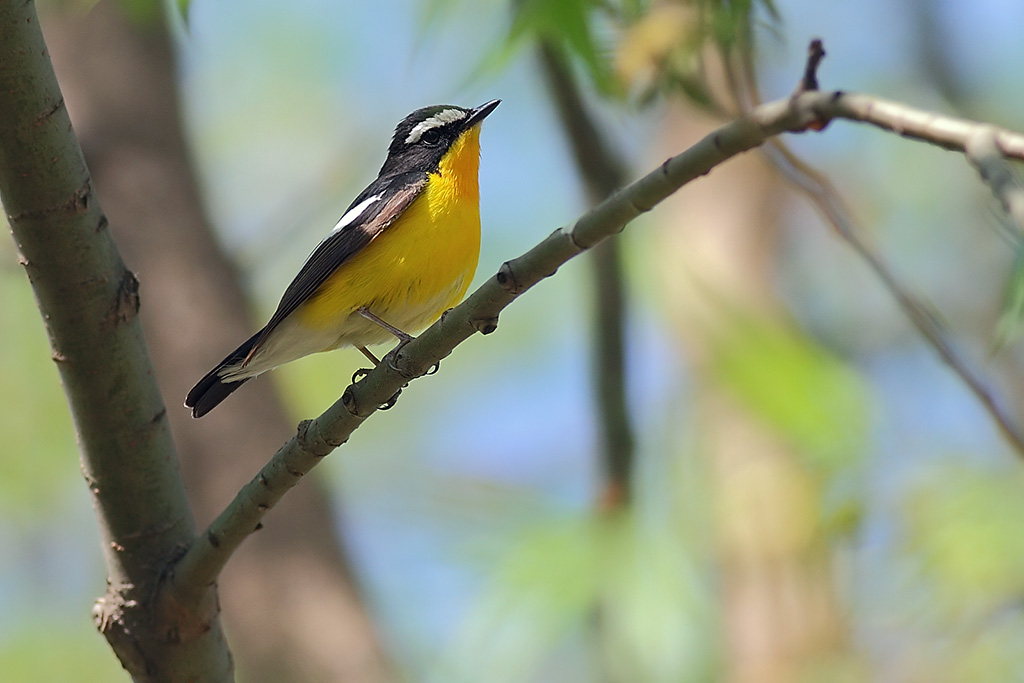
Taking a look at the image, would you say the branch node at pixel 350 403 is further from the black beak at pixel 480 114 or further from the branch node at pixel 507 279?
the black beak at pixel 480 114

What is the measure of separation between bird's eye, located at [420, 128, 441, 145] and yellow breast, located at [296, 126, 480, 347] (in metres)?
0.68

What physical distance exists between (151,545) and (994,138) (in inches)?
103

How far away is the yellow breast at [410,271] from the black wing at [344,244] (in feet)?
0.16

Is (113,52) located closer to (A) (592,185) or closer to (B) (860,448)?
(A) (592,185)

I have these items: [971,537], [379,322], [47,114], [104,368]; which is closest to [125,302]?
[104,368]

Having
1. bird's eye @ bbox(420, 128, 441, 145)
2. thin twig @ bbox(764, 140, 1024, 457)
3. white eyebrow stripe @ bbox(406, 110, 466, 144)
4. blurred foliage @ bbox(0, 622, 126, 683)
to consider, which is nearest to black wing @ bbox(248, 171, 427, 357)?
bird's eye @ bbox(420, 128, 441, 145)

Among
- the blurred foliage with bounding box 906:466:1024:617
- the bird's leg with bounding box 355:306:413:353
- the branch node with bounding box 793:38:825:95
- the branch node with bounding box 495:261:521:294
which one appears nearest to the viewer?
the branch node with bounding box 793:38:825:95

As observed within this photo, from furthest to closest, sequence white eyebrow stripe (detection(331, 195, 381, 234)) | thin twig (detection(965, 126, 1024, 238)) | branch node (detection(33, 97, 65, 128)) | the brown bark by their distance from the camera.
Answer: the brown bark → white eyebrow stripe (detection(331, 195, 381, 234)) → branch node (detection(33, 97, 65, 128)) → thin twig (detection(965, 126, 1024, 238))

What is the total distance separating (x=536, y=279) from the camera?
215 cm

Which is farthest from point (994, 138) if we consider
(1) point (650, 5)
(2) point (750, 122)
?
(1) point (650, 5)

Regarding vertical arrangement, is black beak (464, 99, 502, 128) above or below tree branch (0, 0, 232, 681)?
above

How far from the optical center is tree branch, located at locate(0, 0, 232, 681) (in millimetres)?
2430

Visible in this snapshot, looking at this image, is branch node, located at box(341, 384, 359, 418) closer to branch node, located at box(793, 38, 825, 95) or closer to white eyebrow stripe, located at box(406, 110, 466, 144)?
branch node, located at box(793, 38, 825, 95)

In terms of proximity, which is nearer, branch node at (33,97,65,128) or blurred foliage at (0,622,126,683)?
branch node at (33,97,65,128)
